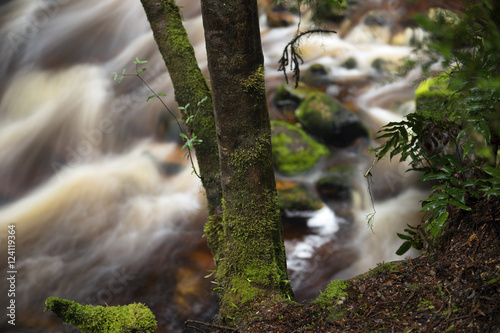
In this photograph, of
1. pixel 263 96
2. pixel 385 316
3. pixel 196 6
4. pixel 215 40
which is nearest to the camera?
pixel 385 316

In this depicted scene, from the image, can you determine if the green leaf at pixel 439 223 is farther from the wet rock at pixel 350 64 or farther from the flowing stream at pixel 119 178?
the wet rock at pixel 350 64

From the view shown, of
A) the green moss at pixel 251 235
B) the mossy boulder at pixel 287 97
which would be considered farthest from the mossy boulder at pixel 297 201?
the green moss at pixel 251 235

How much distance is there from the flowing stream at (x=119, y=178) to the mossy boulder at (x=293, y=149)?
0.83ft

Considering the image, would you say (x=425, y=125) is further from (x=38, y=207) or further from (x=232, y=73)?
(x=38, y=207)

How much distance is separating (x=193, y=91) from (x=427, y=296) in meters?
1.96

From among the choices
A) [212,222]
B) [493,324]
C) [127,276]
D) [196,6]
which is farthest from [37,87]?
[493,324]

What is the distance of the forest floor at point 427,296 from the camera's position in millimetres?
1585

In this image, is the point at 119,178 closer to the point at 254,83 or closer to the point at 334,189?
the point at 334,189

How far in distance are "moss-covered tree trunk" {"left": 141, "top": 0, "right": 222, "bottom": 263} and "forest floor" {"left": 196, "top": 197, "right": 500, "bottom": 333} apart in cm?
81

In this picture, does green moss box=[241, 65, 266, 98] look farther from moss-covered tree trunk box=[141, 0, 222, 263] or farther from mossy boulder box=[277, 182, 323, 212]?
mossy boulder box=[277, 182, 323, 212]

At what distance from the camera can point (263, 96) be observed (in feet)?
7.36

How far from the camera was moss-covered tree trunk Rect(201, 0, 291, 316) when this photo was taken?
2.07 meters

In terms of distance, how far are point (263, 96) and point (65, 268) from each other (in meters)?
3.99

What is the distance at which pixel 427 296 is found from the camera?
1.83 metres
